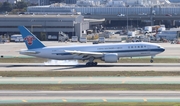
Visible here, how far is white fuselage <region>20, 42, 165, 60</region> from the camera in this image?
8056 cm

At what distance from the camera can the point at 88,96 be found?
52.5 metres

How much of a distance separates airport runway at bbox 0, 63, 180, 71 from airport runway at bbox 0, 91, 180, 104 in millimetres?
20533

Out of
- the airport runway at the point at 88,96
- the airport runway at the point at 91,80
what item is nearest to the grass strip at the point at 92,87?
the airport runway at the point at 88,96

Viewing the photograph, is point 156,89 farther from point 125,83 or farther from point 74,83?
point 74,83

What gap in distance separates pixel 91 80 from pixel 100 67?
1480 centimetres

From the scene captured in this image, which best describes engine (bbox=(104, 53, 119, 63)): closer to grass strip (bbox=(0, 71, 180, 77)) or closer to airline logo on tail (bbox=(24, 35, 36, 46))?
grass strip (bbox=(0, 71, 180, 77))

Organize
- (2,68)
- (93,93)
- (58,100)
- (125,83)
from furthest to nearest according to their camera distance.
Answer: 1. (2,68)
2. (125,83)
3. (93,93)
4. (58,100)

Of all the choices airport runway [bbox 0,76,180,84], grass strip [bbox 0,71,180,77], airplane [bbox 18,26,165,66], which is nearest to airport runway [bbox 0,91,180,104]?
airport runway [bbox 0,76,180,84]

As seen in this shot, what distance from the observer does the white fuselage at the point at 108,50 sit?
80.6m

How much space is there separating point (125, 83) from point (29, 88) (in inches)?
393

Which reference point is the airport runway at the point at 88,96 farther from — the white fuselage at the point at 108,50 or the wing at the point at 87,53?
the white fuselage at the point at 108,50

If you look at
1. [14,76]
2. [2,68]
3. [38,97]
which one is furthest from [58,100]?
[2,68]

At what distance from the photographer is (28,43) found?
271 ft

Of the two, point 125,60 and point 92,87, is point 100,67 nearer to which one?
point 125,60
